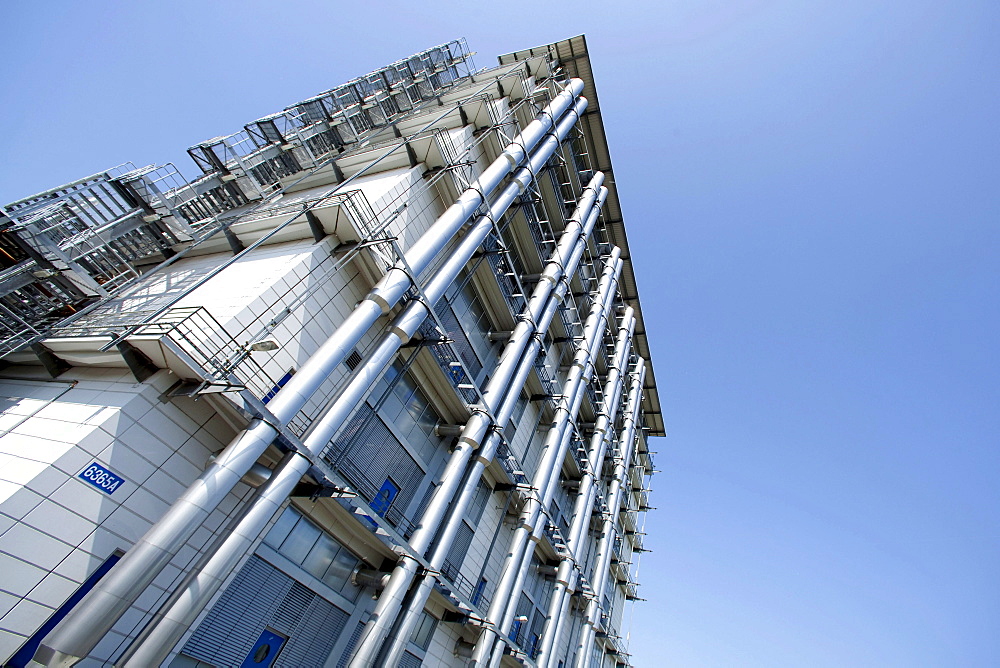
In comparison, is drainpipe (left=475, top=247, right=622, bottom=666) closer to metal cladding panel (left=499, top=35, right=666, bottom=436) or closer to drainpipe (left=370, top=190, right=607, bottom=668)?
drainpipe (left=370, top=190, right=607, bottom=668)

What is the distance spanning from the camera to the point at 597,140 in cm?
3703

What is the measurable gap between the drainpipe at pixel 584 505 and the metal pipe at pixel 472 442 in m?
10.1

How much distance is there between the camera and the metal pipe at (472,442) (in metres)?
13.3

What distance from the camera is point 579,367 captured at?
29.0 m

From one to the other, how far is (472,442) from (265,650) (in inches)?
348

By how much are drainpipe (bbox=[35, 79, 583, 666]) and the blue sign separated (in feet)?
4.48

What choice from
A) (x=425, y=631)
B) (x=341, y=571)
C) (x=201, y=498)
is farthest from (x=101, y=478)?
(x=425, y=631)

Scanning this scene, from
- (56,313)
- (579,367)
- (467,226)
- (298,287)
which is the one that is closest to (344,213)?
(298,287)

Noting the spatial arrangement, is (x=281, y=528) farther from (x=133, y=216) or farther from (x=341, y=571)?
(x=133, y=216)

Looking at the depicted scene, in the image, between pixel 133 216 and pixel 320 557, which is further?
pixel 133 216

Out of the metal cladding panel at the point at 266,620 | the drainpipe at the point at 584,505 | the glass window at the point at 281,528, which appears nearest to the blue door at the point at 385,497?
the glass window at the point at 281,528

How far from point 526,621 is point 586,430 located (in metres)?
13.3

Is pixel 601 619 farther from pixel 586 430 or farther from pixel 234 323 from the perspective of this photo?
pixel 234 323

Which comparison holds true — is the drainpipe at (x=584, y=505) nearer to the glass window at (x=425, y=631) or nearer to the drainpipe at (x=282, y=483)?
the glass window at (x=425, y=631)
